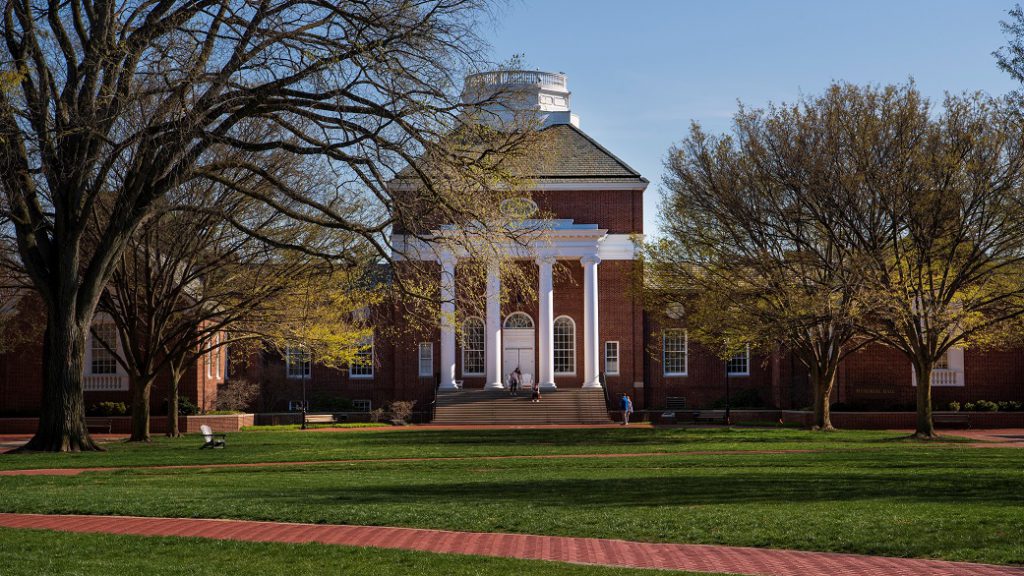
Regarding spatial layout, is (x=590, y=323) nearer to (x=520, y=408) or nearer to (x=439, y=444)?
(x=520, y=408)

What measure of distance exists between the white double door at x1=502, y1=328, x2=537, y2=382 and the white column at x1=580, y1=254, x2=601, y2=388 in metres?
3.88

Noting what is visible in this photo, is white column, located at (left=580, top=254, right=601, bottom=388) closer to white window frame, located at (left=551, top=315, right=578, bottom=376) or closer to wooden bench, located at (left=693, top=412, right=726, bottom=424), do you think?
white window frame, located at (left=551, top=315, right=578, bottom=376)

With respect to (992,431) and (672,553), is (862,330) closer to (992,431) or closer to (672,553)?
(992,431)

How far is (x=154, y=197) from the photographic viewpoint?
79.9 ft

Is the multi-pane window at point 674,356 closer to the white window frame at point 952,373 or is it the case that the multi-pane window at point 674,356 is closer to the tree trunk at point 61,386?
the white window frame at point 952,373

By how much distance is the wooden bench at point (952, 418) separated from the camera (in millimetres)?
44812

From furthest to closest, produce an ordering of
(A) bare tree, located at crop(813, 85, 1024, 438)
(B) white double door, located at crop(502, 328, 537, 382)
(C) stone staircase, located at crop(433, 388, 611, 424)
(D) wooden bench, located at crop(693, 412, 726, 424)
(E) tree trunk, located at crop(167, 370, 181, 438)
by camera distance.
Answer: (B) white double door, located at crop(502, 328, 537, 382) < (D) wooden bench, located at crop(693, 412, 726, 424) < (C) stone staircase, located at crop(433, 388, 611, 424) < (E) tree trunk, located at crop(167, 370, 181, 438) < (A) bare tree, located at crop(813, 85, 1024, 438)

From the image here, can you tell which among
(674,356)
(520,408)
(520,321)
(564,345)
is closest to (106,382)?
(520,408)

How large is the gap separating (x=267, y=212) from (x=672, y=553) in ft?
77.7

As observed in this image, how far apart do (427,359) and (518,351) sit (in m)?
4.40

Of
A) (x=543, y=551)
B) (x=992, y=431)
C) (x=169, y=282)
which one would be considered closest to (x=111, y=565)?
(x=543, y=551)

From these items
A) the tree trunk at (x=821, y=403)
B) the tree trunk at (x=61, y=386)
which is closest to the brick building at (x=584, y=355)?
the tree trunk at (x=821, y=403)

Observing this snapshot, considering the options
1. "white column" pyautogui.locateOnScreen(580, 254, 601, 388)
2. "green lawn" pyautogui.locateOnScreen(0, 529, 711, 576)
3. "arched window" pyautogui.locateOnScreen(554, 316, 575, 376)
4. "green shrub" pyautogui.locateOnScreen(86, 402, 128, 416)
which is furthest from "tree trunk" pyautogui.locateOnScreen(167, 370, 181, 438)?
"green lawn" pyautogui.locateOnScreen(0, 529, 711, 576)

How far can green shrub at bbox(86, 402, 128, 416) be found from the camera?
145 ft
